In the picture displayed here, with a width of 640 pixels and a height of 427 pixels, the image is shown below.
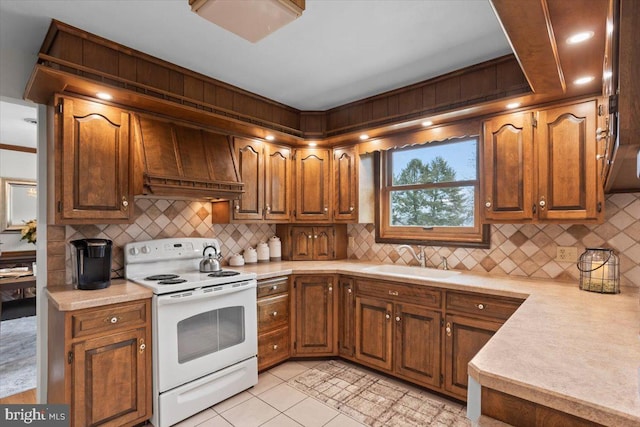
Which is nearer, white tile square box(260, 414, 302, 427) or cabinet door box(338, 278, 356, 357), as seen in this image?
white tile square box(260, 414, 302, 427)

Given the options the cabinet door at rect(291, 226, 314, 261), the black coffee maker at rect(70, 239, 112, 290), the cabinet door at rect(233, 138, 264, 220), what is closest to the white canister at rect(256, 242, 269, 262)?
the cabinet door at rect(291, 226, 314, 261)

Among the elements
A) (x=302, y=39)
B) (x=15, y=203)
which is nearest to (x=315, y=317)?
(x=302, y=39)

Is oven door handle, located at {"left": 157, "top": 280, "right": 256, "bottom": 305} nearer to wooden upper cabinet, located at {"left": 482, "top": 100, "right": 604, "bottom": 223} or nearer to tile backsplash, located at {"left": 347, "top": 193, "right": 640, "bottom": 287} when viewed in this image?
tile backsplash, located at {"left": 347, "top": 193, "right": 640, "bottom": 287}

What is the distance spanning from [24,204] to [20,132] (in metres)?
1.56

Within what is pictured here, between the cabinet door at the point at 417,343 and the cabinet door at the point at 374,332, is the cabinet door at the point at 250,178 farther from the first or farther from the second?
the cabinet door at the point at 417,343

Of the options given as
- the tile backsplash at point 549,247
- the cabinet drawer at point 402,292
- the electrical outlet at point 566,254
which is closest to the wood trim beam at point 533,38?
the tile backsplash at point 549,247

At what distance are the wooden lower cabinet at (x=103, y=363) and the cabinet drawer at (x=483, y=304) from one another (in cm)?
208

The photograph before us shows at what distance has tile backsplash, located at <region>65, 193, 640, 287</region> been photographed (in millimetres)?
2232

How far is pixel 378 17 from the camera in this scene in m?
1.95

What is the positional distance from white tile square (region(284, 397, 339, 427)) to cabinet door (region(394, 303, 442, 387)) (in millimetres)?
683

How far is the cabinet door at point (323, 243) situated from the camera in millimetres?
3631

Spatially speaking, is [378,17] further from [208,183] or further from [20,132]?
[20,132]

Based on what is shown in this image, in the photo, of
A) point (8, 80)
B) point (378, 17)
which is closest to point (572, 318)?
point (378, 17)

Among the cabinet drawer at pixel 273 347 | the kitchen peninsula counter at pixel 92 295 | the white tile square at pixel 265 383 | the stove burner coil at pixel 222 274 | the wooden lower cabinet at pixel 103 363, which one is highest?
the stove burner coil at pixel 222 274
